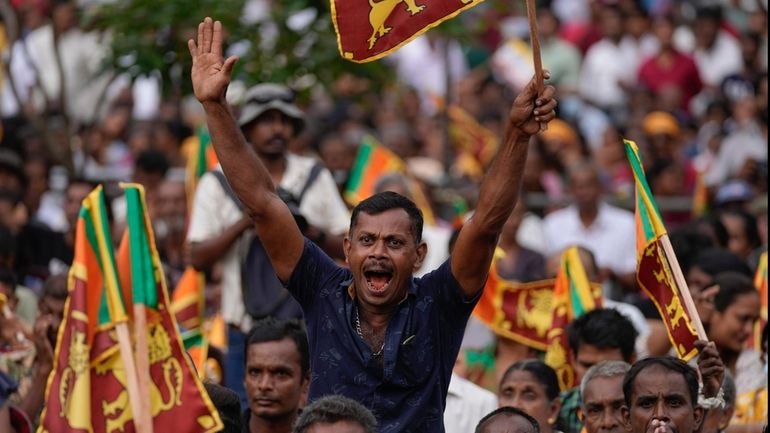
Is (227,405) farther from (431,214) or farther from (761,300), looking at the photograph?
(431,214)

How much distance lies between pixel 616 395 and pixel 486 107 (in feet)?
36.7

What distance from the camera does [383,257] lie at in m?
7.25

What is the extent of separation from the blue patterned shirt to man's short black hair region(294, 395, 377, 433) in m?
0.33

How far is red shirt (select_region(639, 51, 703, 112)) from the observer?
65.0ft

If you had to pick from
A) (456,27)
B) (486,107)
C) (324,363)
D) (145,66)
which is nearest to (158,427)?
(324,363)

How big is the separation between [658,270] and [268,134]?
108 inches

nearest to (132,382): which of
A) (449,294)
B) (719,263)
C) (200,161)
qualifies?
(449,294)

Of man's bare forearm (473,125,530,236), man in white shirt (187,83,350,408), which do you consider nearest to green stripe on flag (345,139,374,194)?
man in white shirt (187,83,350,408)

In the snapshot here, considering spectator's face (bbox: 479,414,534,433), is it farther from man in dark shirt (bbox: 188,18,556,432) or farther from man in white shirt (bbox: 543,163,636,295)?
man in white shirt (bbox: 543,163,636,295)

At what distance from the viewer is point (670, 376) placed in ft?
27.0

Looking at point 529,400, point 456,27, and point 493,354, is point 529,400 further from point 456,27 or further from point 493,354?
point 456,27

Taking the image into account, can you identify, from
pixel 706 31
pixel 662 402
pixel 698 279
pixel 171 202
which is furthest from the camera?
pixel 706 31

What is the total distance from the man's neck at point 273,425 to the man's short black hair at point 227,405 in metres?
0.12

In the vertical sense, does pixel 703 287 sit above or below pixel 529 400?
above
